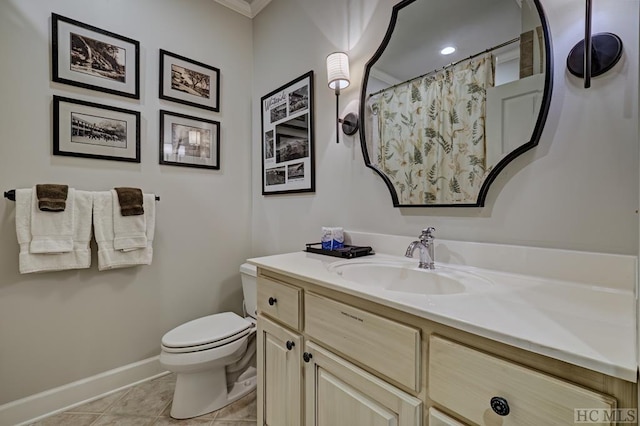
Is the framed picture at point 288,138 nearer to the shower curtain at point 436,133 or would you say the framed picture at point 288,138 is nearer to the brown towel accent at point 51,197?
the shower curtain at point 436,133

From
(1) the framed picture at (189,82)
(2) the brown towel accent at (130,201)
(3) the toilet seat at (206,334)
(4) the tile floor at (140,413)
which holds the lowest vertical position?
(4) the tile floor at (140,413)

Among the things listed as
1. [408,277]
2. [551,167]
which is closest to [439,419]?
[408,277]

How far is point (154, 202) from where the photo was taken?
6.06 ft

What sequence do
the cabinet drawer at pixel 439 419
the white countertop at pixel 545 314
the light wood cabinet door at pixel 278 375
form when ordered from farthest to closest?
the light wood cabinet door at pixel 278 375 < the cabinet drawer at pixel 439 419 < the white countertop at pixel 545 314

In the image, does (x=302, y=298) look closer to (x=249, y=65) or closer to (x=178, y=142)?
(x=178, y=142)

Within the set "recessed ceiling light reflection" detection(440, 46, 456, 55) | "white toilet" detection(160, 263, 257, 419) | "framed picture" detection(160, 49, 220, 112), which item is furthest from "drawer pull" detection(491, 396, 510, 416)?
"framed picture" detection(160, 49, 220, 112)

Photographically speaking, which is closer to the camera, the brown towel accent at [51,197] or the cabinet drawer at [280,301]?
the cabinet drawer at [280,301]

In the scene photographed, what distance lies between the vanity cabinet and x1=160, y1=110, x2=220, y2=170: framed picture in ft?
3.91

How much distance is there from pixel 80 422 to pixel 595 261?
2.40m

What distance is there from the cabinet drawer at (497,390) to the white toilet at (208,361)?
1201 mm

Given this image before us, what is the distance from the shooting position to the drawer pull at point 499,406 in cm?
57

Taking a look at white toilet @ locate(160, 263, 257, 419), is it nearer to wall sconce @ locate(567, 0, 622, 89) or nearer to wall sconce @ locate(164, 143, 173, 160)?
wall sconce @ locate(164, 143, 173, 160)

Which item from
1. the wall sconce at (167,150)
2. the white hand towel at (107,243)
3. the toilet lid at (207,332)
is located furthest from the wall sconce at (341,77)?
the white hand towel at (107,243)

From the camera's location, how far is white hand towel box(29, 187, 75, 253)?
1470 millimetres
